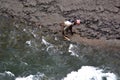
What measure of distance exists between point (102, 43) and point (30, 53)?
252 cm

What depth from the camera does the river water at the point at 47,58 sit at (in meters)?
9.66

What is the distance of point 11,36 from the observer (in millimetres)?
11141

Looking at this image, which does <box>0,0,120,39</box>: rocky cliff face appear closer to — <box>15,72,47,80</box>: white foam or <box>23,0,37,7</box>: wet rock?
<box>23,0,37,7</box>: wet rock

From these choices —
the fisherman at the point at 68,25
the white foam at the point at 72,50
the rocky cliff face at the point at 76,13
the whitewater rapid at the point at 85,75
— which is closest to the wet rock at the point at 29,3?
the rocky cliff face at the point at 76,13

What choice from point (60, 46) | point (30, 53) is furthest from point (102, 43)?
point (30, 53)

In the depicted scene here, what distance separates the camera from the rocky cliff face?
38.1 feet


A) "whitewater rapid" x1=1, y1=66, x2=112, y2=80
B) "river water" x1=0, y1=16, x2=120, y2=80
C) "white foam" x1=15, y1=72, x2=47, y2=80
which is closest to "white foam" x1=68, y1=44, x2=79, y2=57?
"river water" x1=0, y1=16, x2=120, y2=80

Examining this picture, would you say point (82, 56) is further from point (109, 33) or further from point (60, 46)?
point (109, 33)

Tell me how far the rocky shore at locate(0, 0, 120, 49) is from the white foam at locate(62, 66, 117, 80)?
1718 millimetres

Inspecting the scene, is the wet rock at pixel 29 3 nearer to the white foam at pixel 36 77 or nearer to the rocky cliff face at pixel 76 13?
the rocky cliff face at pixel 76 13

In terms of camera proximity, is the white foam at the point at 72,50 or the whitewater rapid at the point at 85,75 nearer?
the whitewater rapid at the point at 85,75

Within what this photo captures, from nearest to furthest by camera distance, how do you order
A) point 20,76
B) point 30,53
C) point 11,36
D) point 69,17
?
point 20,76 < point 30,53 < point 11,36 < point 69,17

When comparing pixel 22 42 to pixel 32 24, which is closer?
pixel 22 42

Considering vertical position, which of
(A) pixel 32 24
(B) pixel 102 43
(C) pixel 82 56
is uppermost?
(A) pixel 32 24
